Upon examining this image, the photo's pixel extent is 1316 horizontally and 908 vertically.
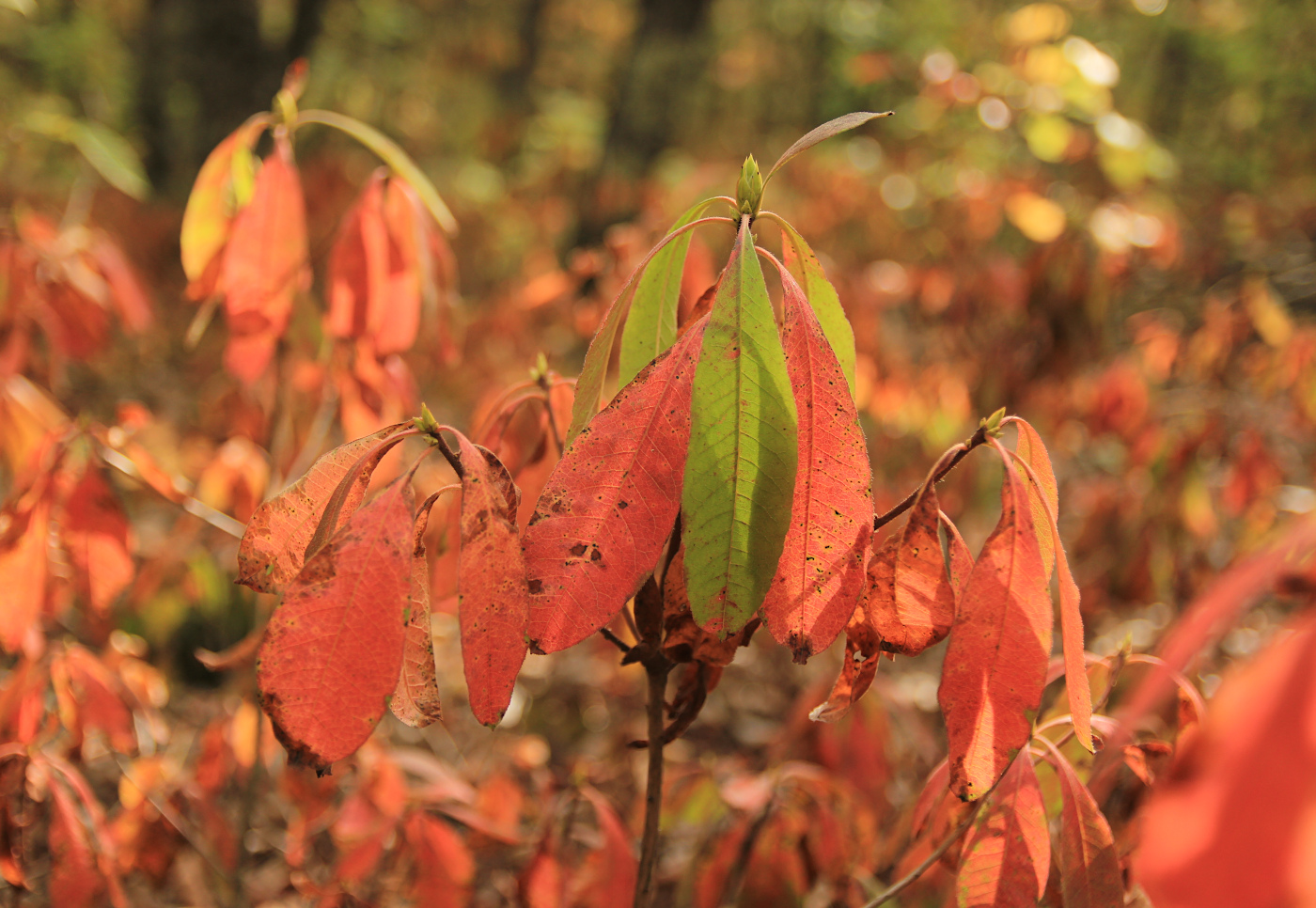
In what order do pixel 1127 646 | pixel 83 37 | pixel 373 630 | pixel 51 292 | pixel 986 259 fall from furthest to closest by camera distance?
pixel 83 37 → pixel 986 259 → pixel 51 292 → pixel 1127 646 → pixel 373 630

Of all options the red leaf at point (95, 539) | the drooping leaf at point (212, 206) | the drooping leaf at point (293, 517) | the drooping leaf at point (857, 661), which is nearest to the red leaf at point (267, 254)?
the drooping leaf at point (212, 206)

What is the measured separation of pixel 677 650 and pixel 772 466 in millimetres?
180

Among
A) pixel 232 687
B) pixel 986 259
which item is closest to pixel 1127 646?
pixel 232 687

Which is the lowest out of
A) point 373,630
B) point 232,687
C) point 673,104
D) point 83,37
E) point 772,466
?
point 232,687

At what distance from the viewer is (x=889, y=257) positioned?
3738 millimetres

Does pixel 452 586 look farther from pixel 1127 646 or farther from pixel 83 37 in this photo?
pixel 83 37

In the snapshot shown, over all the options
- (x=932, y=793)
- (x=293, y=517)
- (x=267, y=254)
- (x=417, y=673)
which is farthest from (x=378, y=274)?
(x=932, y=793)

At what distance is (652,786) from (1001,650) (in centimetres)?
35

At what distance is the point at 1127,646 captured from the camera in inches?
31.2

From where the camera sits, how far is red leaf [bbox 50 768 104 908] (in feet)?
3.14

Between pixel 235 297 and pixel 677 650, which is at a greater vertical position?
pixel 235 297

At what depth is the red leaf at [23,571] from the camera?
34.9 inches

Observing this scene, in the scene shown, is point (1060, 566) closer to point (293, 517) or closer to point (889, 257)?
point (293, 517)

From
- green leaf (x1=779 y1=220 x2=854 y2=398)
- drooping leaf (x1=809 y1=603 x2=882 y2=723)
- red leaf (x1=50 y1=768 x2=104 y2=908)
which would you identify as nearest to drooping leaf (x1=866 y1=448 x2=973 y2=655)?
drooping leaf (x1=809 y1=603 x2=882 y2=723)
